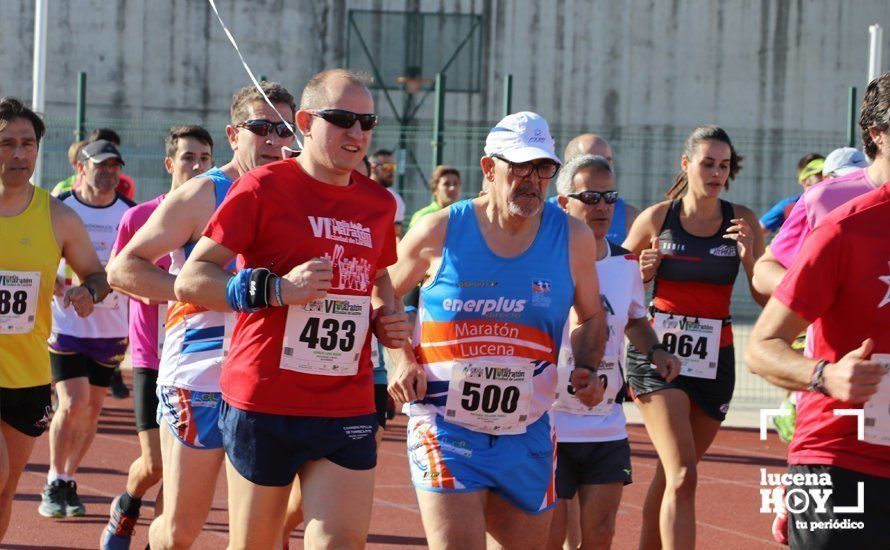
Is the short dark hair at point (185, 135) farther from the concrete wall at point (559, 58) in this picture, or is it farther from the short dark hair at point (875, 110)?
the concrete wall at point (559, 58)

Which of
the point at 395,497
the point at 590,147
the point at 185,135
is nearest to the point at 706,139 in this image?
the point at 590,147

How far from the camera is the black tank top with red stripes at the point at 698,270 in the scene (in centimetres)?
704

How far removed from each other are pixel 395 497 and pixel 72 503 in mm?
2051

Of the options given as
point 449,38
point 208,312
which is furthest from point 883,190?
point 449,38

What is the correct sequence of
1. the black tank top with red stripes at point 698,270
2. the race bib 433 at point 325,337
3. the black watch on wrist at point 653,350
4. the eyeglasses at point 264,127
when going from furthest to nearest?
1. the black tank top with red stripes at point 698,270
2. the black watch on wrist at point 653,350
3. the eyeglasses at point 264,127
4. the race bib 433 at point 325,337

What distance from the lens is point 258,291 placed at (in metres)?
4.22

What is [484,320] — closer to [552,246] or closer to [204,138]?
[552,246]

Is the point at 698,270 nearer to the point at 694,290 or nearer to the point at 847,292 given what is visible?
the point at 694,290

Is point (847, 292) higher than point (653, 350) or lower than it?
higher

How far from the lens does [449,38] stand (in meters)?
28.5

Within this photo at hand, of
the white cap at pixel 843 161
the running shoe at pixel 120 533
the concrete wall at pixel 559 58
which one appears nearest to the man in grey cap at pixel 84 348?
the running shoe at pixel 120 533

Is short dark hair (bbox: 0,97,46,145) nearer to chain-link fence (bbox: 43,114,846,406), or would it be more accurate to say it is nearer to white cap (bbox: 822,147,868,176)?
white cap (bbox: 822,147,868,176)

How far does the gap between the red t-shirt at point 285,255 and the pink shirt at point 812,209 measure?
1358 mm

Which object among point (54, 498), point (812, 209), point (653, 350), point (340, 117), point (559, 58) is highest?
point (559, 58)
